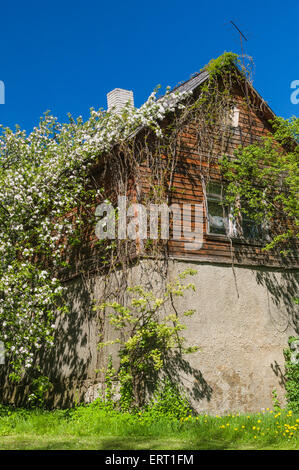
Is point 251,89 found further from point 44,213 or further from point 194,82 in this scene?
point 44,213

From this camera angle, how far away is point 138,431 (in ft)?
27.8

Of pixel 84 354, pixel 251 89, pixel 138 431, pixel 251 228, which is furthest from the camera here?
pixel 251 89

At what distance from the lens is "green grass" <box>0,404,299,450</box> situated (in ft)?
24.6

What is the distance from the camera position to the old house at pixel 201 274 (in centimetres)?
1067

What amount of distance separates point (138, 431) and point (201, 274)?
391 centimetres

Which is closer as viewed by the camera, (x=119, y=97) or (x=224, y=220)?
(x=224, y=220)

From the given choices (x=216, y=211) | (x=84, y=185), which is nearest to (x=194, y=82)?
(x=216, y=211)

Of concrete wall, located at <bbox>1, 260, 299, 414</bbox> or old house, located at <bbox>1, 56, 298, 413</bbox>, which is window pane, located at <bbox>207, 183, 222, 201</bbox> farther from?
concrete wall, located at <bbox>1, 260, 299, 414</bbox>

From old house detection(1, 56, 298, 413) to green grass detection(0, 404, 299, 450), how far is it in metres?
1.11

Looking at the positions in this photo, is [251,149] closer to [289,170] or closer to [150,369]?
[289,170]

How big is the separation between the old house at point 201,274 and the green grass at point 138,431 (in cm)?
111

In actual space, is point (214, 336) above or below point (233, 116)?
below

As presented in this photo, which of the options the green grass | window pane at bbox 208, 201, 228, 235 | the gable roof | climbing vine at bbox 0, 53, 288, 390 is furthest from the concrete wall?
the gable roof

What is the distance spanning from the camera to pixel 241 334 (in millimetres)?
11328
